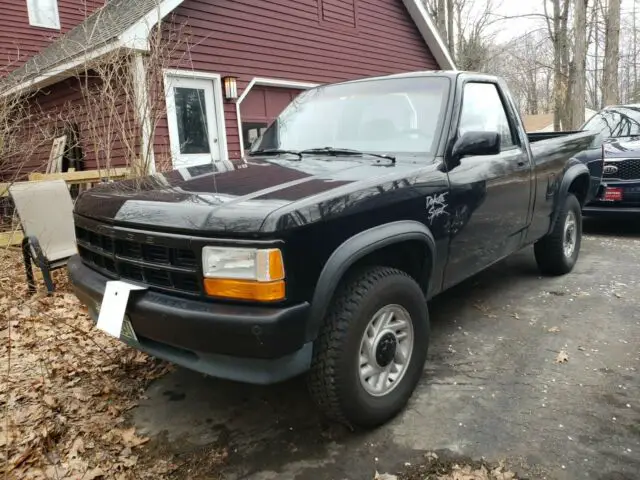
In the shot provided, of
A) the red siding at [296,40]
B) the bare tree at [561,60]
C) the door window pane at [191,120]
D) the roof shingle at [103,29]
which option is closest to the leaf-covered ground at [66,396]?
the roof shingle at [103,29]

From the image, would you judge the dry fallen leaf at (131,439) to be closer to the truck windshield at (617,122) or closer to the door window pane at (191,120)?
the door window pane at (191,120)

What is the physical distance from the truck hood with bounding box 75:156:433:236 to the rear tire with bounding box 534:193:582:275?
241 cm

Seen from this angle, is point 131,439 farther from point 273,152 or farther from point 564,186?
point 564,186

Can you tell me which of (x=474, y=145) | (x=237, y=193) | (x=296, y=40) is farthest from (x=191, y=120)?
(x=237, y=193)

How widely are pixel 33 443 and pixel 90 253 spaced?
40.1 inches

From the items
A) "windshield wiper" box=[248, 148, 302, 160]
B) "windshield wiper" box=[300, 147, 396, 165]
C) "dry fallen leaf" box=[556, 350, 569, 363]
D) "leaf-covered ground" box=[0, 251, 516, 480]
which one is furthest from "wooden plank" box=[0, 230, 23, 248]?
"dry fallen leaf" box=[556, 350, 569, 363]

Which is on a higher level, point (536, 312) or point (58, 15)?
point (58, 15)

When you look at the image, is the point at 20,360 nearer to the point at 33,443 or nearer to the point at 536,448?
the point at 33,443

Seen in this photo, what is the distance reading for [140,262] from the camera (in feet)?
7.66

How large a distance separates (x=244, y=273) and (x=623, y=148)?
21.9 ft

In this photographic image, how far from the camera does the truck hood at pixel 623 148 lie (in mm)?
6650

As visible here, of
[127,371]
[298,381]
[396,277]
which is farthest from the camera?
[127,371]

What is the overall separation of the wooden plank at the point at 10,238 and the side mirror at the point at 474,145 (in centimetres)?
492

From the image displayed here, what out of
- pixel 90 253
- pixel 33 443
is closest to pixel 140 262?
pixel 90 253
